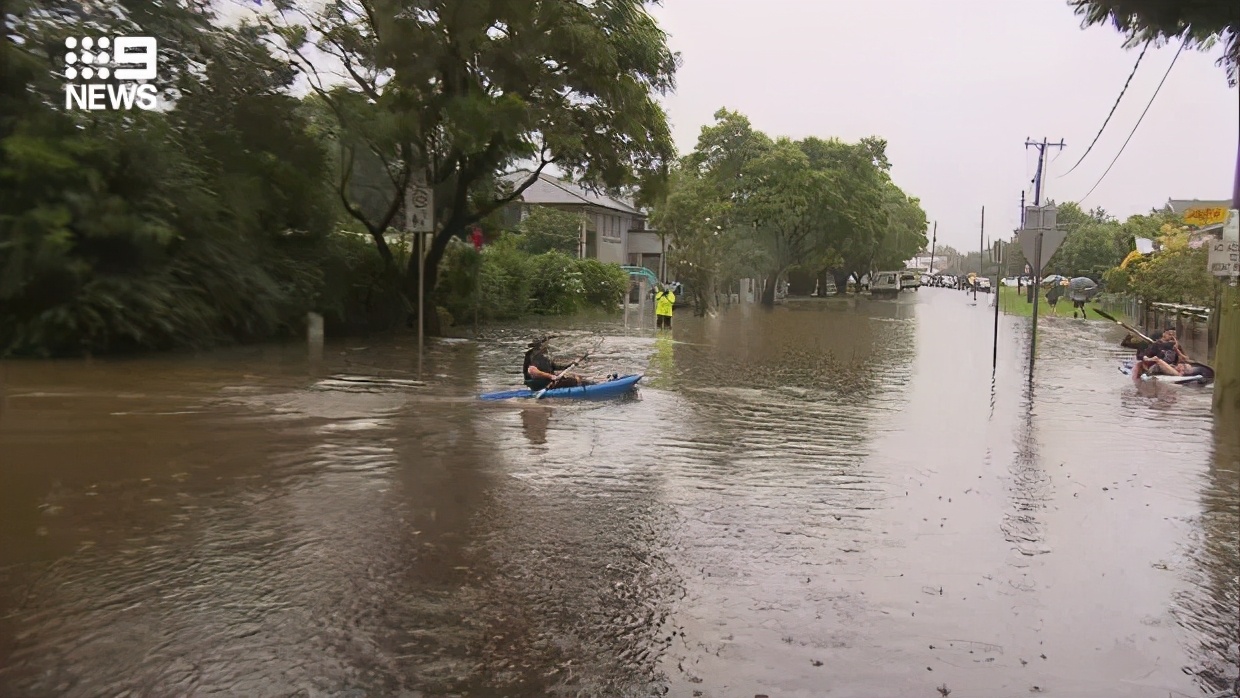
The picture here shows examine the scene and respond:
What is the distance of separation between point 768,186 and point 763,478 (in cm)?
4496

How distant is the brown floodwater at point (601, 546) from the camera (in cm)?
493

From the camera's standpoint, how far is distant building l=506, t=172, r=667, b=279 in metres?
53.7

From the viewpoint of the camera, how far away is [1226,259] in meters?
13.6

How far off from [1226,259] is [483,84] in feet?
48.1

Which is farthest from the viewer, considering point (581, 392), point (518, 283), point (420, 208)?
point (518, 283)

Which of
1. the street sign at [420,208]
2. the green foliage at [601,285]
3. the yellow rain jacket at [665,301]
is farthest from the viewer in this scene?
the green foliage at [601,285]

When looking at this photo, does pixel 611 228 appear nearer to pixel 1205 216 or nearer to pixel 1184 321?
pixel 1205 216

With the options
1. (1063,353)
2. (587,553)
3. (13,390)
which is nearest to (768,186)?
(1063,353)

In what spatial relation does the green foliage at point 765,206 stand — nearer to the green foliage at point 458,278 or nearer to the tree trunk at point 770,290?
the tree trunk at point 770,290

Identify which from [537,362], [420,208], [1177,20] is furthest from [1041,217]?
[1177,20]

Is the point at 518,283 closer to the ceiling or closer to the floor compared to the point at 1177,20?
closer to the floor

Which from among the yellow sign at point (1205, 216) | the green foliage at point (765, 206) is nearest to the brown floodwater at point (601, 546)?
the yellow sign at point (1205, 216)

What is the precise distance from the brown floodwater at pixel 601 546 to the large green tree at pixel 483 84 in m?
8.99

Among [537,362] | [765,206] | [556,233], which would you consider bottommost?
[537,362]
